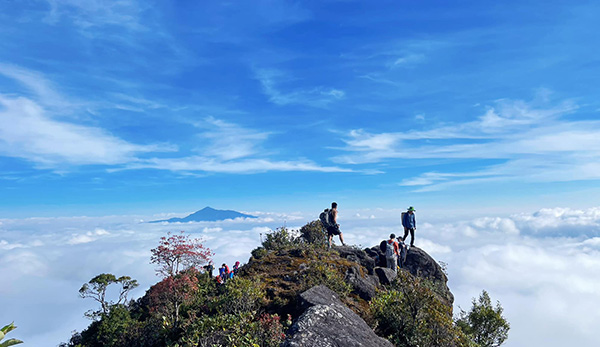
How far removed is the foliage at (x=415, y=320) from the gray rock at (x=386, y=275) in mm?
7835

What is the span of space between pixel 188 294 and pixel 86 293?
143 feet

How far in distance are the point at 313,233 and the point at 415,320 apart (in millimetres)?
18790

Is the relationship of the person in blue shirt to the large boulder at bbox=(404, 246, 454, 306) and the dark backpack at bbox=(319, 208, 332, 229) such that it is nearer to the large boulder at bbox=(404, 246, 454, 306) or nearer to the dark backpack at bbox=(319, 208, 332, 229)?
the large boulder at bbox=(404, 246, 454, 306)

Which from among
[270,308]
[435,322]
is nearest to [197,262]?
[270,308]

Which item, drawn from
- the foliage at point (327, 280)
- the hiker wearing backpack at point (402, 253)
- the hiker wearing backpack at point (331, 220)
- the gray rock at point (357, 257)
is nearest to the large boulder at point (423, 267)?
the hiker wearing backpack at point (402, 253)

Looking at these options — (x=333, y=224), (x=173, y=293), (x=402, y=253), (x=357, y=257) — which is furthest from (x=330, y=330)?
(x=402, y=253)

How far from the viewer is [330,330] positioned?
9.16 metres

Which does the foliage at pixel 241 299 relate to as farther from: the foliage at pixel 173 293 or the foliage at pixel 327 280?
the foliage at pixel 173 293

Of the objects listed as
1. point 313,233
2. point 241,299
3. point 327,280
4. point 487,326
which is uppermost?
point 313,233

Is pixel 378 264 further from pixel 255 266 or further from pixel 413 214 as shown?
pixel 255 266

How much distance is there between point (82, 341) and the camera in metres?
31.9

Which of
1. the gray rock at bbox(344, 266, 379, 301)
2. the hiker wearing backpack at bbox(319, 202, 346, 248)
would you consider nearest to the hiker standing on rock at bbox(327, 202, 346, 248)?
Result: the hiker wearing backpack at bbox(319, 202, 346, 248)

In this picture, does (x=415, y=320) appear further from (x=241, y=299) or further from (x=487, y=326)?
(x=487, y=326)

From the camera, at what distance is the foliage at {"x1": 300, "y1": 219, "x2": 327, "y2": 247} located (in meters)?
30.4
